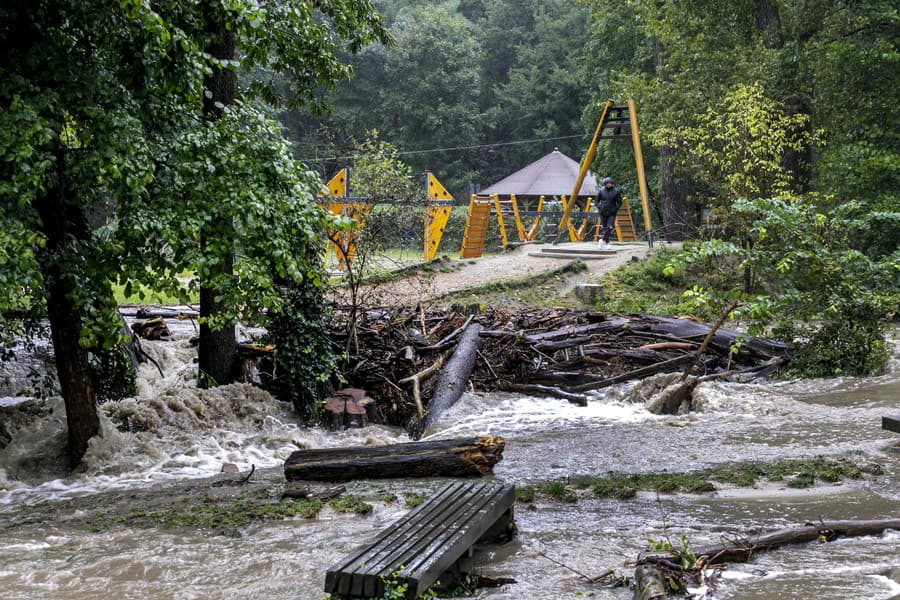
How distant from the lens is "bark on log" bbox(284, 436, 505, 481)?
816cm

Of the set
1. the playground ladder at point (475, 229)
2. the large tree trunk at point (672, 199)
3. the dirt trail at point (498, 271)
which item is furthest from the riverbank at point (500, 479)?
the playground ladder at point (475, 229)

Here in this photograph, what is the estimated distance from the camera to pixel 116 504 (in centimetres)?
778

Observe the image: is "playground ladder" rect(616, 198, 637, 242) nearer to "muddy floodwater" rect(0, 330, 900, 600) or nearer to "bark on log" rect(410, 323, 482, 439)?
"muddy floodwater" rect(0, 330, 900, 600)

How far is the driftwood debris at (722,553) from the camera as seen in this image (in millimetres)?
4648

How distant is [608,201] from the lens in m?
25.3

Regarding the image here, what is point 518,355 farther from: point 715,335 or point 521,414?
point 715,335

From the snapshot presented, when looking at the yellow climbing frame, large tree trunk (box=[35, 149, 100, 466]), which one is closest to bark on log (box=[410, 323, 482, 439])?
the yellow climbing frame

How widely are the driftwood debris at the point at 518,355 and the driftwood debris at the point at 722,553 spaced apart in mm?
6347

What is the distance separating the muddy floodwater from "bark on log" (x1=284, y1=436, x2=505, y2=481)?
207 millimetres

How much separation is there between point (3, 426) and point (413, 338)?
5.99 metres

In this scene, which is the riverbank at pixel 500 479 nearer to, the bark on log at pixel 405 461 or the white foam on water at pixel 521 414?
the white foam on water at pixel 521 414

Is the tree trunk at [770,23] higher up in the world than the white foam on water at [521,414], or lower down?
higher up

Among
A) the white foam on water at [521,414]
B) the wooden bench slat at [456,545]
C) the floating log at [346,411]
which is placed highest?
the wooden bench slat at [456,545]

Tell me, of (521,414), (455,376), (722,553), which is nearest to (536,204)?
(455,376)
